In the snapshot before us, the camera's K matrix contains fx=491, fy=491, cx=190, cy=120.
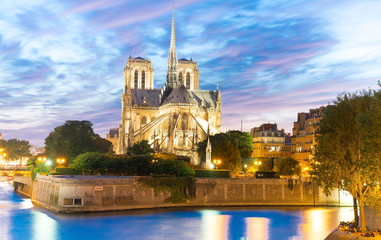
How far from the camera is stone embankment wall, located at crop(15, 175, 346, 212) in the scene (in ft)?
149

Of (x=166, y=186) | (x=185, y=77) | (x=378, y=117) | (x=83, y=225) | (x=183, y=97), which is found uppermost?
(x=185, y=77)

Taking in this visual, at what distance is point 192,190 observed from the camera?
53781 mm

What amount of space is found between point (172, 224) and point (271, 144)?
60863mm

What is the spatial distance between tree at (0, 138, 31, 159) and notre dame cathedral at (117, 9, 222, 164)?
139ft

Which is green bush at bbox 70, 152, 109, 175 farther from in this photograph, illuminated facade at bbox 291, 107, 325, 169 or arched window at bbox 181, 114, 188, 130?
arched window at bbox 181, 114, 188, 130

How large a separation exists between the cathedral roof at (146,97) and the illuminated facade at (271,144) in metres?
24.5

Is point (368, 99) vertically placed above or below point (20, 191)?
above

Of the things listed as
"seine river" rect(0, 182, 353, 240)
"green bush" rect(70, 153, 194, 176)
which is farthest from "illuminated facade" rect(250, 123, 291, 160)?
"seine river" rect(0, 182, 353, 240)

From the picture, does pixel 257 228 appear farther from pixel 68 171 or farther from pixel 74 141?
pixel 74 141

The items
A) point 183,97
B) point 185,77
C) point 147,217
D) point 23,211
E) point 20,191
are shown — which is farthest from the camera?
point 185,77

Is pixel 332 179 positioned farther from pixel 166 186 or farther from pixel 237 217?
pixel 166 186

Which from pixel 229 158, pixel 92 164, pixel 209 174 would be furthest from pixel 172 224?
pixel 229 158

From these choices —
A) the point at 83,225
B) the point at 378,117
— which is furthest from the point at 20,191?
the point at 378,117

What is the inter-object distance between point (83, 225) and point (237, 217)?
1538 cm
